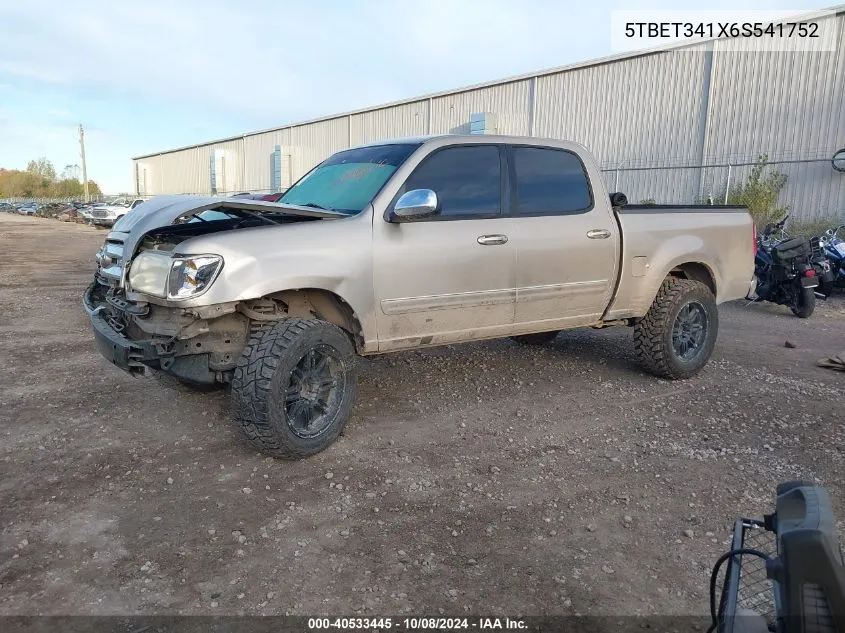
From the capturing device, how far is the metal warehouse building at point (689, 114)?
14883 millimetres

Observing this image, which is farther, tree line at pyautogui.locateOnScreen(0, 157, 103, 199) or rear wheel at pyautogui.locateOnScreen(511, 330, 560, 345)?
tree line at pyautogui.locateOnScreen(0, 157, 103, 199)

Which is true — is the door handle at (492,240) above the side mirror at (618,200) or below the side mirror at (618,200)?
below

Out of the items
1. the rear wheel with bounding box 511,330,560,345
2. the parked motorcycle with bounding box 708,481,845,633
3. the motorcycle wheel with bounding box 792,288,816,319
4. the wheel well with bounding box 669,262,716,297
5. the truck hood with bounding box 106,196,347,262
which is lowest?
the rear wheel with bounding box 511,330,560,345

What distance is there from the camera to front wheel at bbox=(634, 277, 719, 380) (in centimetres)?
550

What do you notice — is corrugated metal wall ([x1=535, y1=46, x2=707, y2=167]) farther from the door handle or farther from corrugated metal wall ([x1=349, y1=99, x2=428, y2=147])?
the door handle

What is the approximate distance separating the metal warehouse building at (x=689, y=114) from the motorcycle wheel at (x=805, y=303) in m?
6.92

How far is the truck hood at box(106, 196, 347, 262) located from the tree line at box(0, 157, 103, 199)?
104 metres

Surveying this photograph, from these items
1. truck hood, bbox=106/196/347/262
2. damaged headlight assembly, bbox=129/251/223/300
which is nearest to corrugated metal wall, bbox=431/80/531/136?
truck hood, bbox=106/196/347/262

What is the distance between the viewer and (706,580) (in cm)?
273

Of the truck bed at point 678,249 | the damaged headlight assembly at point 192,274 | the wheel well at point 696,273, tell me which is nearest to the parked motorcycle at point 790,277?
the truck bed at point 678,249

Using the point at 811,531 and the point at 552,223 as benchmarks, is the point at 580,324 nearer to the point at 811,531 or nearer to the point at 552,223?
the point at 552,223

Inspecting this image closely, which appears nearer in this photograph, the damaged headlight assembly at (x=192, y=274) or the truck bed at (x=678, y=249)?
the damaged headlight assembly at (x=192, y=274)

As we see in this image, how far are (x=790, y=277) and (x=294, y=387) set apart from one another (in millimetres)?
7947

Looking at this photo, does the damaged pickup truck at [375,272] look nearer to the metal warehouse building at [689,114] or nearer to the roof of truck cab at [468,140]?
the roof of truck cab at [468,140]
